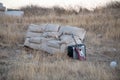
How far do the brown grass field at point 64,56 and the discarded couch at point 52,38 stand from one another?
0.19m

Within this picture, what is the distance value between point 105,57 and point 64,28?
5.29ft

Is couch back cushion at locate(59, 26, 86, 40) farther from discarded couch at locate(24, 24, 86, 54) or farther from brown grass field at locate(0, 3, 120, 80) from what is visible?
brown grass field at locate(0, 3, 120, 80)

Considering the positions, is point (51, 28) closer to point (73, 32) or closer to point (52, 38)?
point (52, 38)

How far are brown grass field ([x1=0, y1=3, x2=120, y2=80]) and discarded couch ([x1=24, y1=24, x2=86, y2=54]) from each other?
0.19m

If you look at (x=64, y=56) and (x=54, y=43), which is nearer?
(x=64, y=56)

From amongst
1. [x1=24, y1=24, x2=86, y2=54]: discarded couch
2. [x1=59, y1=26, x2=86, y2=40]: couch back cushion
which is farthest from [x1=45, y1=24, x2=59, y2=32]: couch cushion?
[x1=59, y1=26, x2=86, y2=40]: couch back cushion

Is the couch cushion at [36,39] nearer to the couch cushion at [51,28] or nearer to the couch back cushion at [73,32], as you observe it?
the couch cushion at [51,28]

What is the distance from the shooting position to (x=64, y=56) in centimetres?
694

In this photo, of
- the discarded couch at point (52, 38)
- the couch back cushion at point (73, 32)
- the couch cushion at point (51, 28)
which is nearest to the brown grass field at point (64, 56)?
the discarded couch at point (52, 38)

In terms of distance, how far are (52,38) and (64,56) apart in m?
0.91

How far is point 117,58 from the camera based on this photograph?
273 inches

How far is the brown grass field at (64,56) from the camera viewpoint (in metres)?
5.29

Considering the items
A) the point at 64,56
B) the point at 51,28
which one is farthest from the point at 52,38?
the point at 64,56

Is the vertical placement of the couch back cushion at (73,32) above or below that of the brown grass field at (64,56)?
above
